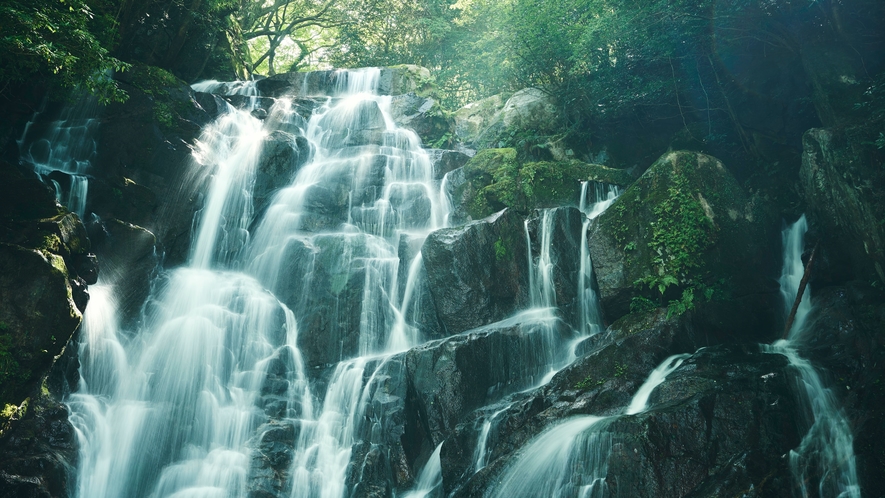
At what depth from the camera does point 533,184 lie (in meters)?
14.1

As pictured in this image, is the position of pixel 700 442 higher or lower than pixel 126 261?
lower

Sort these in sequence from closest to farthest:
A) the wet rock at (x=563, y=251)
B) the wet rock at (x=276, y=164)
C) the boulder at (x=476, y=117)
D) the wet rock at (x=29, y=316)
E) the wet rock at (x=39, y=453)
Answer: the wet rock at (x=39, y=453)
the wet rock at (x=29, y=316)
the wet rock at (x=563, y=251)
the wet rock at (x=276, y=164)
the boulder at (x=476, y=117)

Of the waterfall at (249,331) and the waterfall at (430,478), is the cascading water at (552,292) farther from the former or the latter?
the waterfall at (249,331)

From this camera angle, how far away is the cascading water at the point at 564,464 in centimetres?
679

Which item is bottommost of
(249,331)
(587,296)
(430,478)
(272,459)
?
(430,478)

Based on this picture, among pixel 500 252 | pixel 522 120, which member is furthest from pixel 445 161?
pixel 500 252

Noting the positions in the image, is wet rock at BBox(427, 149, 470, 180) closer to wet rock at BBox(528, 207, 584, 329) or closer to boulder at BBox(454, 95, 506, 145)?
boulder at BBox(454, 95, 506, 145)

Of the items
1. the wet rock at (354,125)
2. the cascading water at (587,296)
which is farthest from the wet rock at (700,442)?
the wet rock at (354,125)

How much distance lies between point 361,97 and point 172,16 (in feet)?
22.5

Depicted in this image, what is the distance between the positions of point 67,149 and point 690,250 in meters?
14.6

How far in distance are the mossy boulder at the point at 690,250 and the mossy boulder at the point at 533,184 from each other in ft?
8.01

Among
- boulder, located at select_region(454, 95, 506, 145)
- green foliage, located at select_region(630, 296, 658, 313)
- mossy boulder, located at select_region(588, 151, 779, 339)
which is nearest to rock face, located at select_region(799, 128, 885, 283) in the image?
mossy boulder, located at select_region(588, 151, 779, 339)

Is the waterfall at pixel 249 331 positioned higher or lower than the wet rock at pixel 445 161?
lower

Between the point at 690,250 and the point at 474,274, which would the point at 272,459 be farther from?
the point at 690,250
